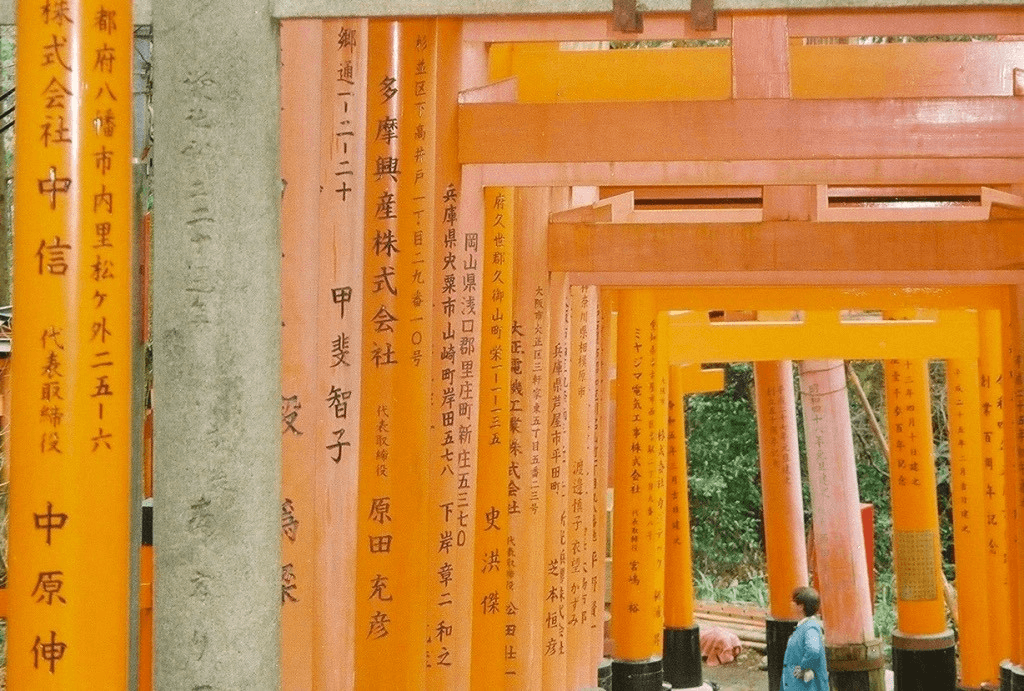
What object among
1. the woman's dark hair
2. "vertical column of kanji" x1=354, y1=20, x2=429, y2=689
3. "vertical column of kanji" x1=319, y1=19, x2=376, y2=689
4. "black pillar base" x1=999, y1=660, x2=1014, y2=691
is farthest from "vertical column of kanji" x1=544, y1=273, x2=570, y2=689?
"black pillar base" x1=999, y1=660, x2=1014, y2=691

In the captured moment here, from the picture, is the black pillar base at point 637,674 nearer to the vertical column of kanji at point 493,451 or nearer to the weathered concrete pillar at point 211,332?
Answer: the vertical column of kanji at point 493,451

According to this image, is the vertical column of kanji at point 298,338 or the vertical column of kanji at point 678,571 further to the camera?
the vertical column of kanji at point 678,571

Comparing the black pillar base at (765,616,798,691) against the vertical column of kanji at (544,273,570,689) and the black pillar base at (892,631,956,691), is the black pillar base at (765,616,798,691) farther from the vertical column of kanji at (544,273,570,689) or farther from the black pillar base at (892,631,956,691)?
the vertical column of kanji at (544,273,570,689)

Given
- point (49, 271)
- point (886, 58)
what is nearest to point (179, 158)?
point (49, 271)

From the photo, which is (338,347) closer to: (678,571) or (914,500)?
(914,500)

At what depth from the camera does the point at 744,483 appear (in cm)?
2183

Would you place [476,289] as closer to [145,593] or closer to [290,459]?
[290,459]

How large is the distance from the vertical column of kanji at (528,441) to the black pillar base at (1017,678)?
3.75 metres

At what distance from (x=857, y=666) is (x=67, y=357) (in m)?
10.7

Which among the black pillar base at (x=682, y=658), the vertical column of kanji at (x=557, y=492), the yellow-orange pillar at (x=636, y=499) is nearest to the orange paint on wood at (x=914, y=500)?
the black pillar base at (x=682, y=658)

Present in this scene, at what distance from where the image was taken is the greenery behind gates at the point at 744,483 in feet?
70.2

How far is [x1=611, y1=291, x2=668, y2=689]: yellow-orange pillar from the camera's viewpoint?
1072cm

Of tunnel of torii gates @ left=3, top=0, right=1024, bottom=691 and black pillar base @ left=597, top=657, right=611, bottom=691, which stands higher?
tunnel of torii gates @ left=3, top=0, right=1024, bottom=691

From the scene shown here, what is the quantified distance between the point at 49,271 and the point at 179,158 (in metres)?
0.62
